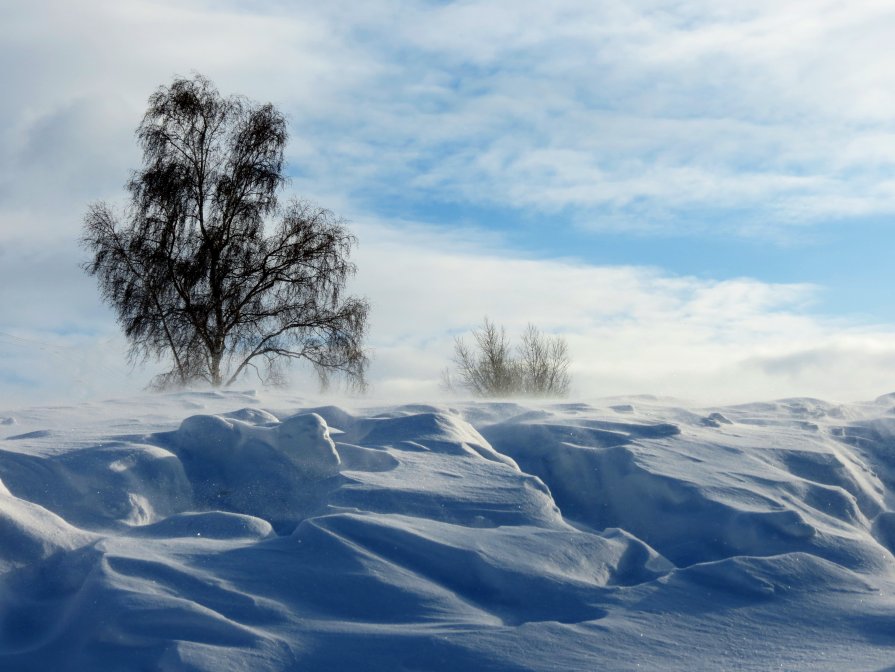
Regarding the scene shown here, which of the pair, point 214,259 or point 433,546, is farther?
point 214,259

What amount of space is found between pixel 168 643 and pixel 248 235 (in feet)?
41.6

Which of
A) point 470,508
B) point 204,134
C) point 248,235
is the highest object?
point 204,134

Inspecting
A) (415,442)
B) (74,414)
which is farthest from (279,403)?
(415,442)

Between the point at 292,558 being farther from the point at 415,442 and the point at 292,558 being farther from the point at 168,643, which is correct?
the point at 415,442

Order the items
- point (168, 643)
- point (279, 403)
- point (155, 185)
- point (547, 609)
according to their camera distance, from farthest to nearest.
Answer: point (155, 185), point (279, 403), point (547, 609), point (168, 643)

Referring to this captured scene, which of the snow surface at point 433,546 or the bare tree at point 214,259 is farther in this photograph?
the bare tree at point 214,259

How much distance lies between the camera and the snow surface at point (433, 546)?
3266mm

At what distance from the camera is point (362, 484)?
4422 millimetres

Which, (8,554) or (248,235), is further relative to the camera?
(248,235)

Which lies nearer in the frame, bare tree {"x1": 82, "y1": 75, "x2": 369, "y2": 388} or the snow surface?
the snow surface

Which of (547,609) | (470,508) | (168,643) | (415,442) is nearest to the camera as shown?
(168,643)

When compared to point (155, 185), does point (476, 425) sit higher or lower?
lower

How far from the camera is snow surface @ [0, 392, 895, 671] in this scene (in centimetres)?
327

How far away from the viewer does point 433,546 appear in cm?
386
